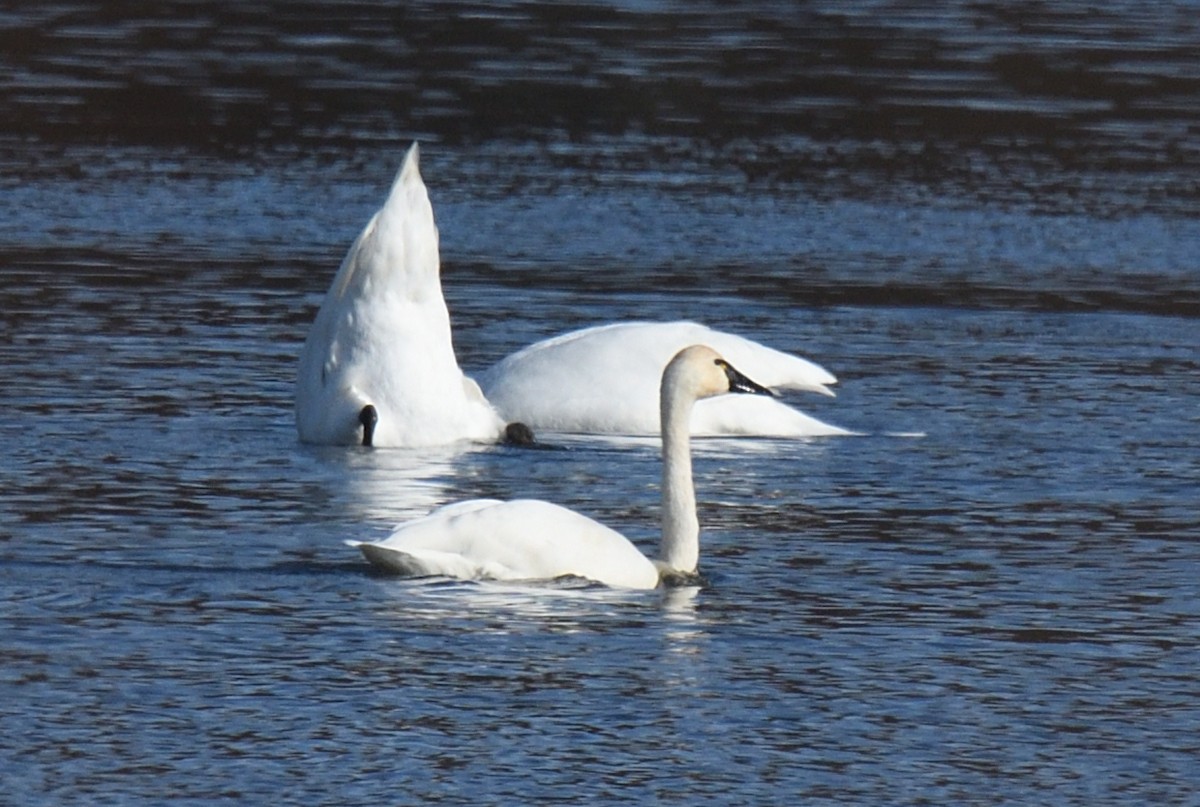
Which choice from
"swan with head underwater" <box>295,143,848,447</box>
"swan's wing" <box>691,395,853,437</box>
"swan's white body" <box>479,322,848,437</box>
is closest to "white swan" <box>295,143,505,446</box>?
"swan with head underwater" <box>295,143,848,447</box>

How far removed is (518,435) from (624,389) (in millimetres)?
579

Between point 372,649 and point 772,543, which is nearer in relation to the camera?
point 372,649

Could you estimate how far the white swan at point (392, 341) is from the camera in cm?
1294

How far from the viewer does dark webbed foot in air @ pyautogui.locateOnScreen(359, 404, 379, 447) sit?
1282 cm

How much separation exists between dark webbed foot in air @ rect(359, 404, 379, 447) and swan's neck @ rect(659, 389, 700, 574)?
258 centimetres

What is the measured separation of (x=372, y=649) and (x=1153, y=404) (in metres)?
5.68

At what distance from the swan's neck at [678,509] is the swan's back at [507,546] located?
0.28 m

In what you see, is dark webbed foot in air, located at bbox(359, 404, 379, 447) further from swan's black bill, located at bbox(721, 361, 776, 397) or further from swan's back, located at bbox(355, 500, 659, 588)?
swan's back, located at bbox(355, 500, 659, 588)

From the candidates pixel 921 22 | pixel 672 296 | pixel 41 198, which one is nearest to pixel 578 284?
pixel 672 296

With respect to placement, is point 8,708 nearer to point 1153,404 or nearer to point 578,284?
point 1153,404

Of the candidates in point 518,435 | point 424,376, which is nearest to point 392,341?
point 424,376

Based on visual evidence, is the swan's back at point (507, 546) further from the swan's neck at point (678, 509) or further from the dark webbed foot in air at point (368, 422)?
the dark webbed foot in air at point (368, 422)

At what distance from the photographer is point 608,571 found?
9.91 meters

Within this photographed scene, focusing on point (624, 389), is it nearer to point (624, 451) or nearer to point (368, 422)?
point (624, 451)
